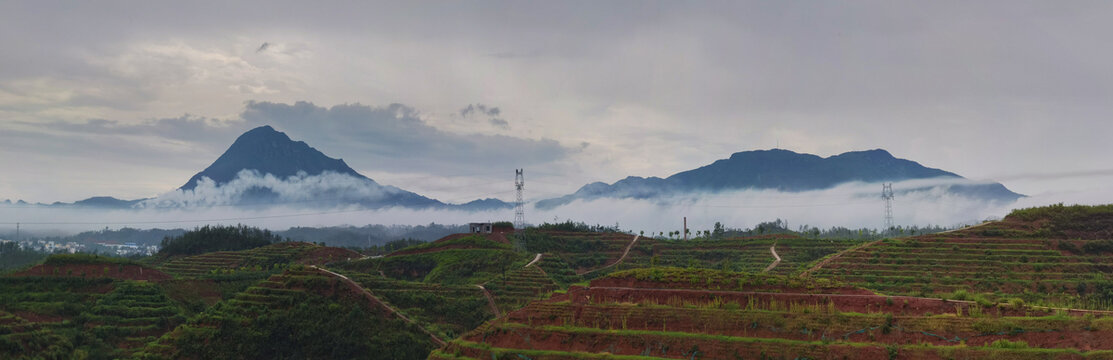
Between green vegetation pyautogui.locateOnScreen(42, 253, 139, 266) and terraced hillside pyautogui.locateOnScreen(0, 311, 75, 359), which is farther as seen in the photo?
green vegetation pyautogui.locateOnScreen(42, 253, 139, 266)

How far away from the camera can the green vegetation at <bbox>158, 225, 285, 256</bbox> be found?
131 m

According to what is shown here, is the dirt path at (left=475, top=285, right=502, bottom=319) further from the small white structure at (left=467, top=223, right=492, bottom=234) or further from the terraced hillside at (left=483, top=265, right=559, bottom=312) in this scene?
the small white structure at (left=467, top=223, right=492, bottom=234)

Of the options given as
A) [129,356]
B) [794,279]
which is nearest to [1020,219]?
[794,279]

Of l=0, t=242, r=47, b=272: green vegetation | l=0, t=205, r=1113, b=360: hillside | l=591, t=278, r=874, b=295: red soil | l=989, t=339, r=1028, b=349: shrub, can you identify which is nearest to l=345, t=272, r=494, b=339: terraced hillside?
l=0, t=205, r=1113, b=360: hillside

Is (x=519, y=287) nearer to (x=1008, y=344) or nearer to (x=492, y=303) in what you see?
(x=492, y=303)

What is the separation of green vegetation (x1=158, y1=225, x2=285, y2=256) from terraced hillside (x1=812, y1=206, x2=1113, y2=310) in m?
107

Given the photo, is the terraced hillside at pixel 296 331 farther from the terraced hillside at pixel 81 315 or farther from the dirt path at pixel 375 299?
the terraced hillside at pixel 81 315

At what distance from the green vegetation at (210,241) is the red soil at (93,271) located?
47.7m

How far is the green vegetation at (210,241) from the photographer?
429 ft

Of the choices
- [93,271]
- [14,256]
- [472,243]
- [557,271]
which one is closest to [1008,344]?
[557,271]

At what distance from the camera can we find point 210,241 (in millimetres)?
135125

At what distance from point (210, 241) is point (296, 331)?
89625 millimetres

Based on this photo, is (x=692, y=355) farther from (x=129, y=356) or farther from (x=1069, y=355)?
(x=129, y=356)

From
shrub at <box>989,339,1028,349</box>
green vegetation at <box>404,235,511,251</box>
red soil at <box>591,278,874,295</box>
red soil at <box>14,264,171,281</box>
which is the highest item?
green vegetation at <box>404,235,511,251</box>
